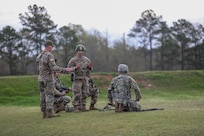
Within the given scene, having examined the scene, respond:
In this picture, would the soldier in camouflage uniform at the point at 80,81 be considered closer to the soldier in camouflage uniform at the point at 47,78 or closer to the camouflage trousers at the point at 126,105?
the soldier in camouflage uniform at the point at 47,78

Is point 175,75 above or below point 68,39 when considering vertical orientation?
below

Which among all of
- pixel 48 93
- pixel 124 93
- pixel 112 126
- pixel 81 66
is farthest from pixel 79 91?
pixel 112 126

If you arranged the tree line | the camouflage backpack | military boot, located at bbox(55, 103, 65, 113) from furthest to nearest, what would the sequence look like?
the tree line, military boot, located at bbox(55, 103, 65, 113), the camouflage backpack

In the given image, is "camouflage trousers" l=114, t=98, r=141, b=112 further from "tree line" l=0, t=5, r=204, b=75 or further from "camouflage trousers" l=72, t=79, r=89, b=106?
"tree line" l=0, t=5, r=204, b=75

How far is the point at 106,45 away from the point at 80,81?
6190 cm

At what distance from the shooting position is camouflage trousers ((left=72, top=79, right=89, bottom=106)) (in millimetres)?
12766

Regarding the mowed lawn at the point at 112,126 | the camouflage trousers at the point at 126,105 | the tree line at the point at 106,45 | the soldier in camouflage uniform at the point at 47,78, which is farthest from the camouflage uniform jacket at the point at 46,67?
the tree line at the point at 106,45

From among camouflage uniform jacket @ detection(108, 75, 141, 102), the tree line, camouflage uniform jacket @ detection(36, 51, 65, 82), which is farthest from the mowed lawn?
the tree line

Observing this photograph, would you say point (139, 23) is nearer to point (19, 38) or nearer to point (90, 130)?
point (19, 38)

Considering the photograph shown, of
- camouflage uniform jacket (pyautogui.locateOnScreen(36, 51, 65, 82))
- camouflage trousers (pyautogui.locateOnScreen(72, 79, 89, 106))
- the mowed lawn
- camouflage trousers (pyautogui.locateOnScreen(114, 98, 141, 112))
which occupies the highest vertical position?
camouflage uniform jacket (pyautogui.locateOnScreen(36, 51, 65, 82))

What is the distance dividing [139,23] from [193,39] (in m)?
9.53

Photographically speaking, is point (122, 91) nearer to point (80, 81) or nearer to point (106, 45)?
point (80, 81)

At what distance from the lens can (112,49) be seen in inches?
2977

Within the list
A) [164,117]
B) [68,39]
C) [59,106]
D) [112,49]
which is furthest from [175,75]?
[112,49]
